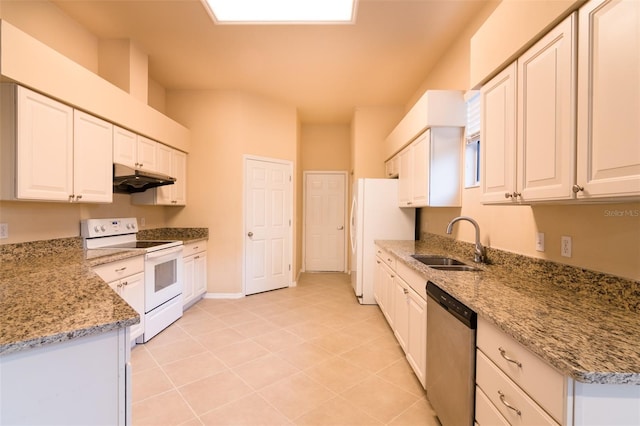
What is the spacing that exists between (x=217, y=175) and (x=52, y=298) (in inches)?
119

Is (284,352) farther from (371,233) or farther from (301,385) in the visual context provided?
(371,233)

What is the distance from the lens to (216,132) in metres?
4.07

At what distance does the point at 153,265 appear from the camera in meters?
2.78

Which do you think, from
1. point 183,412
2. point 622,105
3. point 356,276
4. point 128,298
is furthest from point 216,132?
point 622,105

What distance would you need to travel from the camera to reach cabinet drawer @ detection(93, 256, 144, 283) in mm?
2182

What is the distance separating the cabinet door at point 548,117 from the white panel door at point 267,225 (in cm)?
343

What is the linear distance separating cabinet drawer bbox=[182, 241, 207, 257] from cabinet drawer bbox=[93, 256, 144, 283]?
800mm

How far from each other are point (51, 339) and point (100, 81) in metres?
2.44

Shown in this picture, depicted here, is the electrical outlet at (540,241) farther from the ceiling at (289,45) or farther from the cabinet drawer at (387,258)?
the ceiling at (289,45)

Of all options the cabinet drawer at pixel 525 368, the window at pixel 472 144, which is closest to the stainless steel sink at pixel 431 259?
the window at pixel 472 144

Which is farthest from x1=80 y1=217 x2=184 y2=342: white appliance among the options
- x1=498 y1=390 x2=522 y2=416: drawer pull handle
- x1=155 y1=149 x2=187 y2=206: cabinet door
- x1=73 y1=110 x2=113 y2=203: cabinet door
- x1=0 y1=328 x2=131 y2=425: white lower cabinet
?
x1=498 y1=390 x2=522 y2=416: drawer pull handle

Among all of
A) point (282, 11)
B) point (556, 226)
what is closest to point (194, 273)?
point (282, 11)

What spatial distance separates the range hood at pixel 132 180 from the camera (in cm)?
269

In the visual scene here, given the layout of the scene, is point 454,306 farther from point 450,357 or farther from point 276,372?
point 276,372
